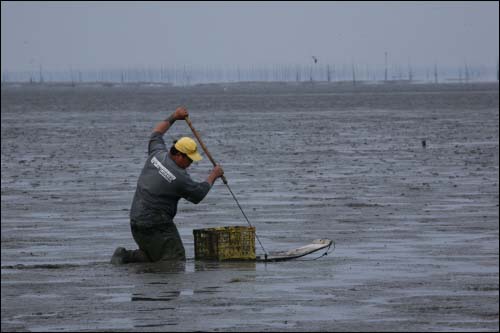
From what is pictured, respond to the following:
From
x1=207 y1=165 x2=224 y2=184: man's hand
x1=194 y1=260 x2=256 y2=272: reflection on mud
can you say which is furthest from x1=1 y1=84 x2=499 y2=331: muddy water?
x1=207 y1=165 x2=224 y2=184: man's hand

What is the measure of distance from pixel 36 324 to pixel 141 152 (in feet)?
90.9

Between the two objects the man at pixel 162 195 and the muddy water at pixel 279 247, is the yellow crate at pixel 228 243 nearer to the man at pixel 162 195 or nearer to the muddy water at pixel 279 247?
the muddy water at pixel 279 247

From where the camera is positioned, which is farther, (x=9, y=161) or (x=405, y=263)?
(x=9, y=161)

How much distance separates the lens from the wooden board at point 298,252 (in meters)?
13.8

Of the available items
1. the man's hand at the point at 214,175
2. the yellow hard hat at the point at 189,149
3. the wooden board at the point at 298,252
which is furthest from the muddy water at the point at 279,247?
the yellow hard hat at the point at 189,149

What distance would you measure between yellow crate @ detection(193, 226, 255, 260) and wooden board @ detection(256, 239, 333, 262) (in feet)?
0.60

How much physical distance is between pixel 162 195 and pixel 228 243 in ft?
3.47

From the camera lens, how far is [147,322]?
9805 millimetres

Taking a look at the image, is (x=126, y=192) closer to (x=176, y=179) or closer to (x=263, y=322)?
(x=176, y=179)

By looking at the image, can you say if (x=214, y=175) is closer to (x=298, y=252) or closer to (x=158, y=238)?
(x=158, y=238)

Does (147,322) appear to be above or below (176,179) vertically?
below

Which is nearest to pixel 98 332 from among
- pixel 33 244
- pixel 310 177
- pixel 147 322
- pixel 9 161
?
pixel 147 322

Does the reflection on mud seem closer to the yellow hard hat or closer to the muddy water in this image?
the muddy water

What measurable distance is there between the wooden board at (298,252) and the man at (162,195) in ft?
3.45
